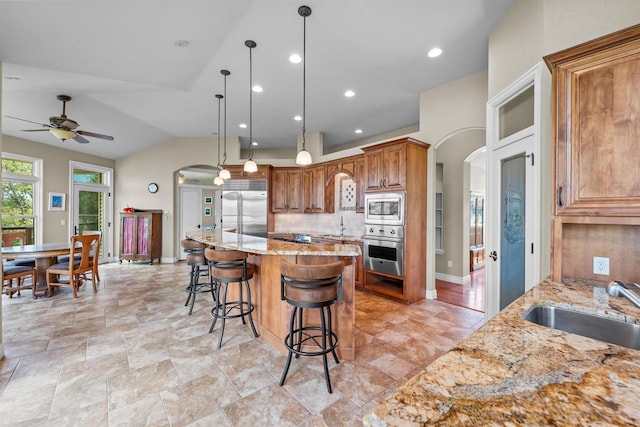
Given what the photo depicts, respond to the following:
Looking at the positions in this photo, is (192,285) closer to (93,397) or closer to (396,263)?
(93,397)

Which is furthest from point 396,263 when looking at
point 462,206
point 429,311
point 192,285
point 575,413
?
point 575,413

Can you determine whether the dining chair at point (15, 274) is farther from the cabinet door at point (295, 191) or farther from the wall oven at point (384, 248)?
the wall oven at point (384, 248)

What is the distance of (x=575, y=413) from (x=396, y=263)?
3509mm

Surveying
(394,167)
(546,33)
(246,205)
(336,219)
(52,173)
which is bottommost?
(336,219)

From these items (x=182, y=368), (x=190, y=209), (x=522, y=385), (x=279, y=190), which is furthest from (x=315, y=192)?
(x=522, y=385)

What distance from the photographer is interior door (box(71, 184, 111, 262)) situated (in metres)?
6.54

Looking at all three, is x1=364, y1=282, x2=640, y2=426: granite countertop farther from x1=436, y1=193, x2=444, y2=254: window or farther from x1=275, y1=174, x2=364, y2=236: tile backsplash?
x1=436, y1=193, x2=444, y2=254: window

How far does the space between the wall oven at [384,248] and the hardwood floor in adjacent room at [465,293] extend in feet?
3.20

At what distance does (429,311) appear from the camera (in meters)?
3.68

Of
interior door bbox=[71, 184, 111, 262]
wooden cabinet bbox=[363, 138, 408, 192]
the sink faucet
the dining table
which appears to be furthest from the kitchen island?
interior door bbox=[71, 184, 111, 262]

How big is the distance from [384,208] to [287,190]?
279 cm

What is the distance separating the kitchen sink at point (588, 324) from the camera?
117 cm

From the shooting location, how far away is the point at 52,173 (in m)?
6.01

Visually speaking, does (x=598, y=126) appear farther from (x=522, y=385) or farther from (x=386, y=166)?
(x=386, y=166)
